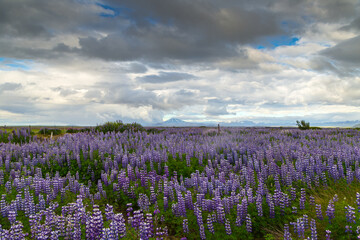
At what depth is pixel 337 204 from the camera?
6.62 meters

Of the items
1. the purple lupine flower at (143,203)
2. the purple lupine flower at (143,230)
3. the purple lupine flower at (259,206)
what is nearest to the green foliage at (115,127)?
the purple lupine flower at (143,203)

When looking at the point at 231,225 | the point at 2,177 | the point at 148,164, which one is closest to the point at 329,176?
the point at 231,225

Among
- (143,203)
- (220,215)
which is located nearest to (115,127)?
(143,203)

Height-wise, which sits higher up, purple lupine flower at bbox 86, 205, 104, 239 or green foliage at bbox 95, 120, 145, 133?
green foliage at bbox 95, 120, 145, 133

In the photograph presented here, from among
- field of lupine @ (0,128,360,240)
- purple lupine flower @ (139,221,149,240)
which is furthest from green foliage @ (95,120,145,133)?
purple lupine flower @ (139,221,149,240)

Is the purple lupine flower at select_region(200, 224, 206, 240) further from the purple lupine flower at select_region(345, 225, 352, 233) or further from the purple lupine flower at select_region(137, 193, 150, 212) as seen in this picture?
the purple lupine flower at select_region(345, 225, 352, 233)

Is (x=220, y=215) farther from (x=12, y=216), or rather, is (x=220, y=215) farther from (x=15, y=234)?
(x=12, y=216)

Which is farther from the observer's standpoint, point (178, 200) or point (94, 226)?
point (178, 200)

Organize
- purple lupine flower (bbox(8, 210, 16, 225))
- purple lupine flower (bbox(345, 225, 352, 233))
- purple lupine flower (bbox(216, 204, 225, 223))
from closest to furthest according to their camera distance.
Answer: purple lupine flower (bbox(345, 225, 352, 233)) < purple lupine flower (bbox(8, 210, 16, 225)) < purple lupine flower (bbox(216, 204, 225, 223))

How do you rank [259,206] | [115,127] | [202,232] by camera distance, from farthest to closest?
[115,127] → [259,206] → [202,232]

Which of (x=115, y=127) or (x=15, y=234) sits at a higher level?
(x=115, y=127)

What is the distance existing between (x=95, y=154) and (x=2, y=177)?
357 cm

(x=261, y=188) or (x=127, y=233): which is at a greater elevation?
(x=261, y=188)

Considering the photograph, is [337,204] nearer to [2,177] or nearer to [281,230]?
[281,230]
